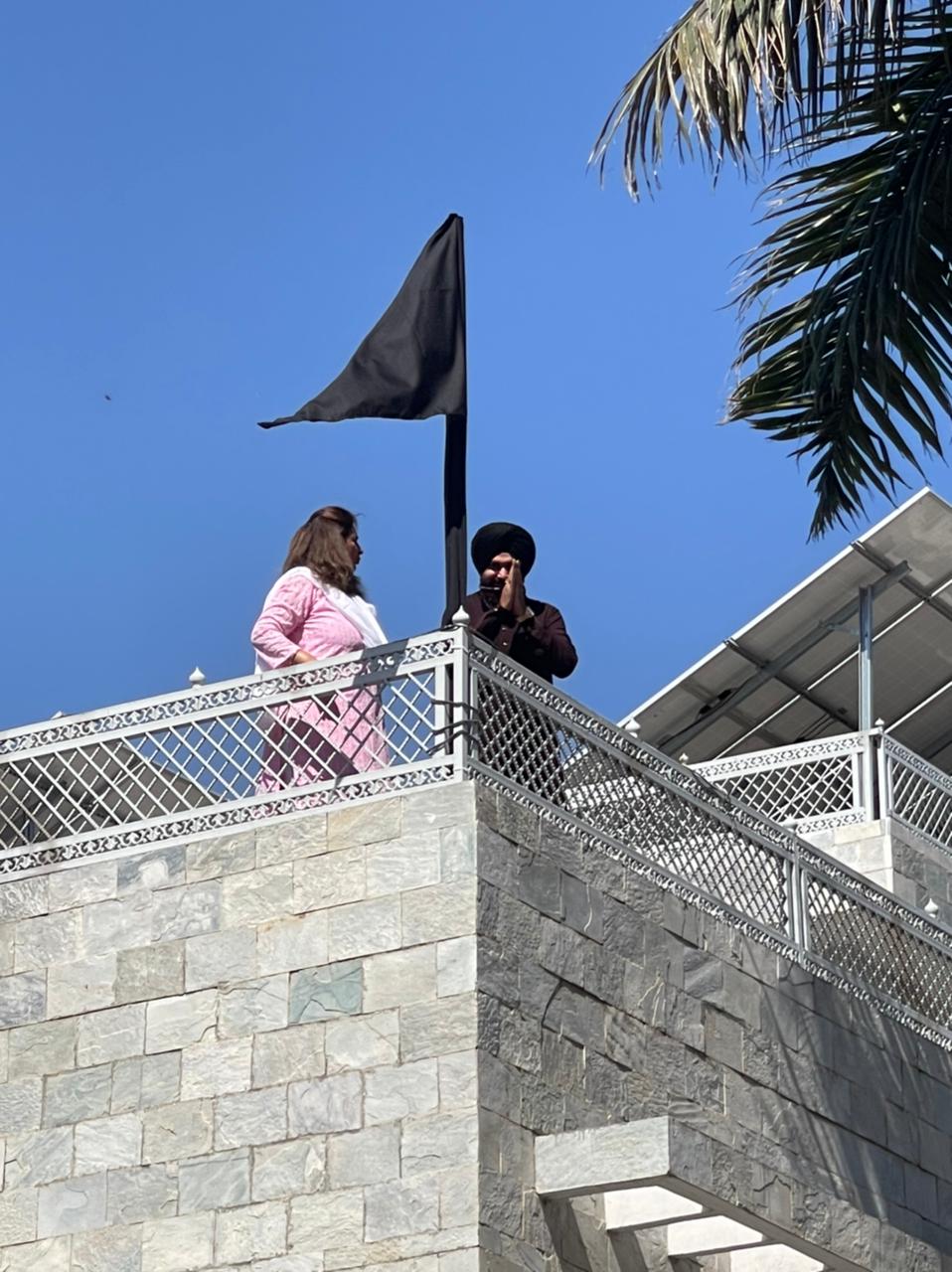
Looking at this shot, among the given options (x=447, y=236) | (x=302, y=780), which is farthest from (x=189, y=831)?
(x=447, y=236)

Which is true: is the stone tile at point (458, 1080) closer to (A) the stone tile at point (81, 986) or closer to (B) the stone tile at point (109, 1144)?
(B) the stone tile at point (109, 1144)

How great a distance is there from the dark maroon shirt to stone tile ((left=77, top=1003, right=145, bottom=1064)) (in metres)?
2.35

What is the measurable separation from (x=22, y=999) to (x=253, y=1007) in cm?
114

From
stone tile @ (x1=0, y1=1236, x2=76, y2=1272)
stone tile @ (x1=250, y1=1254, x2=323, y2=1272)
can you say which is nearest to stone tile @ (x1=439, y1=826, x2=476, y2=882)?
stone tile @ (x1=250, y1=1254, x2=323, y2=1272)

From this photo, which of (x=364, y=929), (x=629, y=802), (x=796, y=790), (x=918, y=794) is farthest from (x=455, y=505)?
(x=918, y=794)

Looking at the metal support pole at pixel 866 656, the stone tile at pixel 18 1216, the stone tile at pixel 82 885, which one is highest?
the metal support pole at pixel 866 656

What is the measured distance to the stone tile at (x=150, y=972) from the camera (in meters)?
10.9

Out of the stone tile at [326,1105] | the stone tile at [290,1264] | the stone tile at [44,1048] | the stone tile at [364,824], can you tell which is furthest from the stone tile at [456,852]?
the stone tile at [44,1048]

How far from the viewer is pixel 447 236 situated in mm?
12086

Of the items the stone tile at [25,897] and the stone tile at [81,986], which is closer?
the stone tile at [81,986]

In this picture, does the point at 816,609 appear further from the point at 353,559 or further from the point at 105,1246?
the point at 105,1246

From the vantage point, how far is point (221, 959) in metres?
10.8

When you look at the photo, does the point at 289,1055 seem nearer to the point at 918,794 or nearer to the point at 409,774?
the point at 409,774

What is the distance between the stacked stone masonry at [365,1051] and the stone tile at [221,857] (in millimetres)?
12
